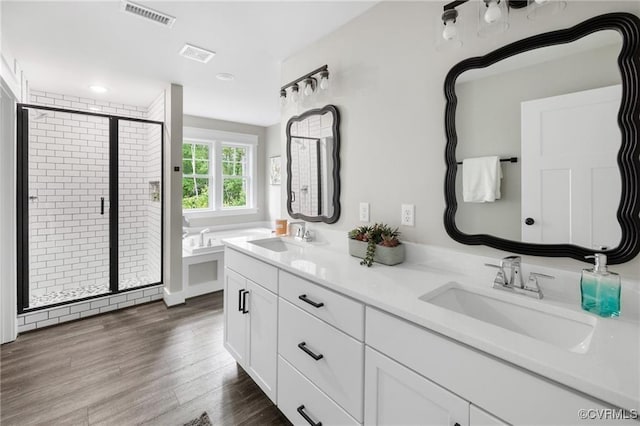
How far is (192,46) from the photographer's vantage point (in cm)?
232

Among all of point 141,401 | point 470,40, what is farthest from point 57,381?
point 470,40

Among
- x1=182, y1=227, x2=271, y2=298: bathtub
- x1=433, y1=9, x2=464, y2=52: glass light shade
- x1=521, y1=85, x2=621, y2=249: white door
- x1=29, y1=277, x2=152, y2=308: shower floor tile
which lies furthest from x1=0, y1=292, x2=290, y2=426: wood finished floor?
x1=433, y1=9, x2=464, y2=52: glass light shade

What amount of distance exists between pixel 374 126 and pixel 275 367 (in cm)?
152

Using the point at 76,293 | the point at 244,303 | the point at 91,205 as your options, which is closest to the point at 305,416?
the point at 244,303

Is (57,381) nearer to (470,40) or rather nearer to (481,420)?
(481,420)

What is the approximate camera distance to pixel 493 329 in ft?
2.74

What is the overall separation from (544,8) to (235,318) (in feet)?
7.57

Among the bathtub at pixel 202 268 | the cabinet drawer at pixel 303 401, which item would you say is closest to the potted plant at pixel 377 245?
the cabinet drawer at pixel 303 401

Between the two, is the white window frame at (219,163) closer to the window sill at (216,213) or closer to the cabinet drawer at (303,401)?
the window sill at (216,213)

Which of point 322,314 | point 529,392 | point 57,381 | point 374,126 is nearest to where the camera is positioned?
point 529,392

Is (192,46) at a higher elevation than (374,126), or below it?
higher

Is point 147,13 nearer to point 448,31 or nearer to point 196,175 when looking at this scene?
point 448,31

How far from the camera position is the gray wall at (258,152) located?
183 inches

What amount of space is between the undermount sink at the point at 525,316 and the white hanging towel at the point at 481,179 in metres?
0.43
